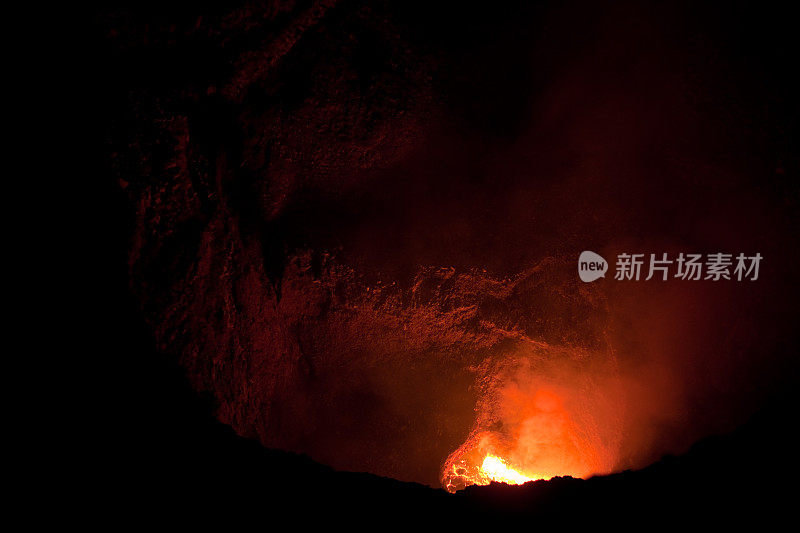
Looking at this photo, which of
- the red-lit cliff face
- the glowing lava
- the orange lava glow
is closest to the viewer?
the red-lit cliff face

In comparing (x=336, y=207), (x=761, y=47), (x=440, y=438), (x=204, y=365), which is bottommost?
(x=440, y=438)

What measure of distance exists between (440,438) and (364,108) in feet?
15.1

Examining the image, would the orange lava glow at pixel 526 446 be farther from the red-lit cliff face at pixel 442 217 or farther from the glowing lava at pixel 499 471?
the red-lit cliff face at pixel 442 217

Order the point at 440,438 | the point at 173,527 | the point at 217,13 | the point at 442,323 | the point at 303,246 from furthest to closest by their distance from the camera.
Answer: the point at 440,438 → the point at 442,323 → the point at 303,246 → the point at 217,13 → the point at 173,527

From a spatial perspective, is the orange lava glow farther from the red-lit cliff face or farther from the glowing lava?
the red-lit cliff face

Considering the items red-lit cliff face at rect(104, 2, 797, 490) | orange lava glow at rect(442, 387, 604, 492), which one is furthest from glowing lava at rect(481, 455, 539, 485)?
red-lit cliff face at rect(104, 2, 797, 490)

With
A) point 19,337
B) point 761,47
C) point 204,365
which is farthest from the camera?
point 761,47

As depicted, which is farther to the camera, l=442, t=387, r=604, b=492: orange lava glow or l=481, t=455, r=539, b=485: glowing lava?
l=481, t=455, r=539, b=485: glowing lava

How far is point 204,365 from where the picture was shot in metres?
3.05

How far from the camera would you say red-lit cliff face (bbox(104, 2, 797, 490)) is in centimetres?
305

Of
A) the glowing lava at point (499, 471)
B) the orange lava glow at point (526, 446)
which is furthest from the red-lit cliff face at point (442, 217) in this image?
the glowing lava at point (499, 471)

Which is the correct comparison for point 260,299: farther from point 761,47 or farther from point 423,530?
point 761,47

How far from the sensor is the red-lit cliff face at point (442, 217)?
305 centimetres

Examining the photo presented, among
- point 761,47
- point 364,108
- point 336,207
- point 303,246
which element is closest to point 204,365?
point 303,246
